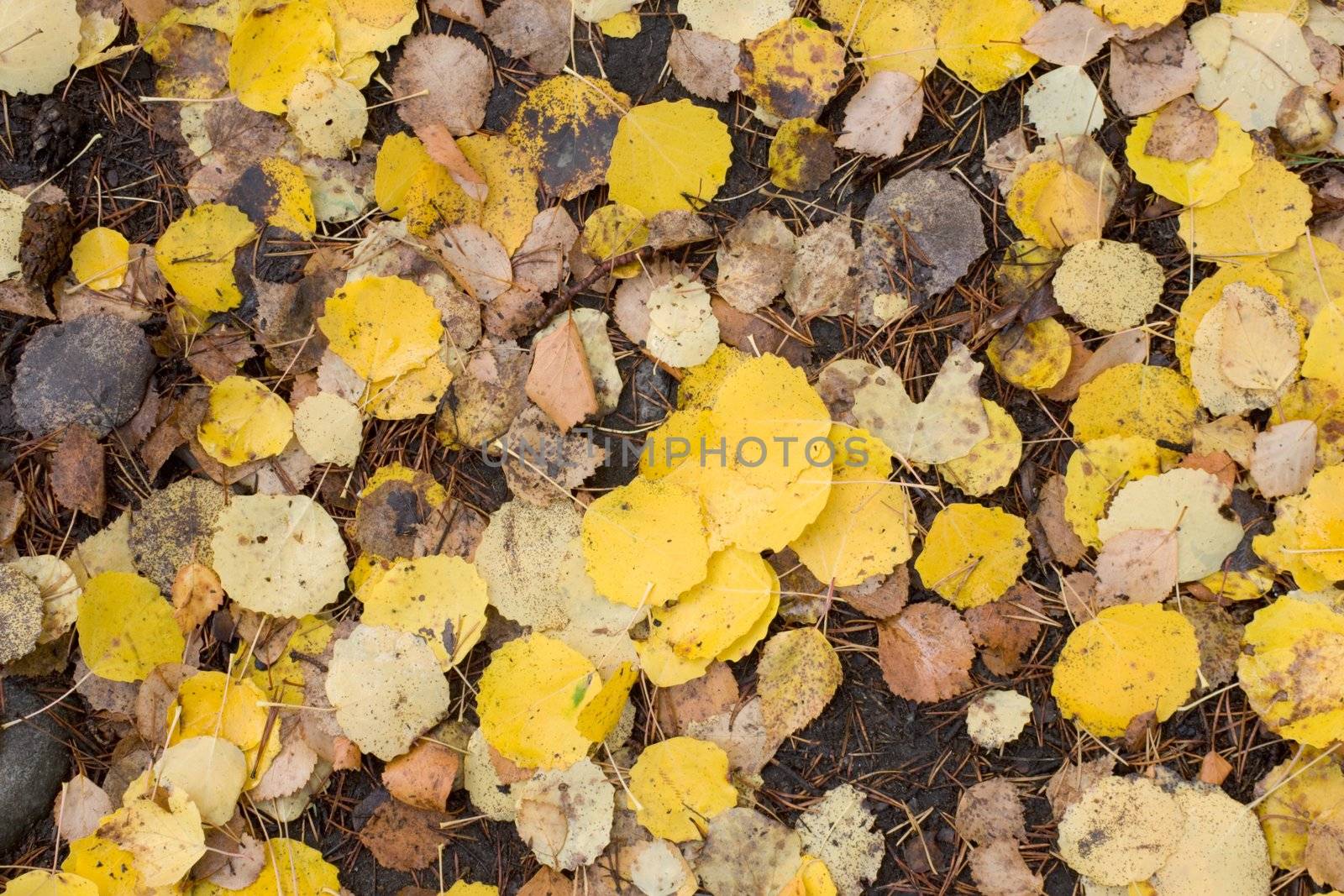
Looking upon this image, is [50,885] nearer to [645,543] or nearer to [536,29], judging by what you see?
[645,543]

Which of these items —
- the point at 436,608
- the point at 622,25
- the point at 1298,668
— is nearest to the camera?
the point at 1298,668

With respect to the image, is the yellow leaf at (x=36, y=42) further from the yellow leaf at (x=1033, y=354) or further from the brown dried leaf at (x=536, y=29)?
the yellow leaf at (x=1033, y=354)

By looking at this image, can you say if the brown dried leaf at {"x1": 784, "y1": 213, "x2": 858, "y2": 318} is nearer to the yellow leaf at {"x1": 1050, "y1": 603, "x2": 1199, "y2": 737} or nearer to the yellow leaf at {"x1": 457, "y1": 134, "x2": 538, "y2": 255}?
the yellow leaf at {"x1": 457, "y1": 134, "x2": 538, "y2": 255}

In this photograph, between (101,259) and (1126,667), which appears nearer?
(1126,667)

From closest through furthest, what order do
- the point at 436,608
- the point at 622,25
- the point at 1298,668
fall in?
the point at 1298,668 < the point at 436,608 < the point at 622,25

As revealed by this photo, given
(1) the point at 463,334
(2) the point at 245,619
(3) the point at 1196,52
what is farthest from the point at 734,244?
(2) the point at 245,619

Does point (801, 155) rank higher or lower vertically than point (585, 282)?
higher

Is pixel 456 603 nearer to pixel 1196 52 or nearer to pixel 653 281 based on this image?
pixel 653 281

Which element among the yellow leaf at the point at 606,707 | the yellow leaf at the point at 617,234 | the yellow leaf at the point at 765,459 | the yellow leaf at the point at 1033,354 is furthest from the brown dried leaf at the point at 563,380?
the yellow leaf at the point at 1033,354

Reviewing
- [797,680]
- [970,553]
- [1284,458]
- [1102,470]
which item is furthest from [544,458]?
[1284,458]
